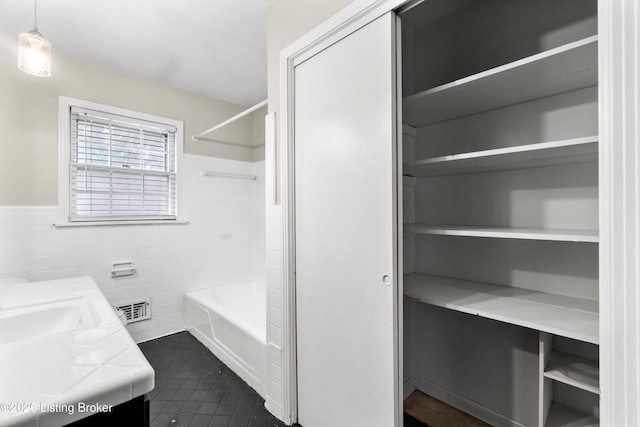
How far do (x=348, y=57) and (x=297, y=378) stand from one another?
5.42ft

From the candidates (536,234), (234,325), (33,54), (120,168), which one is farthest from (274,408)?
(120,168)

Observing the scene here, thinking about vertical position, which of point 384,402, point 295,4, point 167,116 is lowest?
point 384,402

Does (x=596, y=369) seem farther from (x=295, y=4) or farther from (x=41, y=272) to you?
(x=41, y=272)

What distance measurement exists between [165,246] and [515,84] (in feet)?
9.45

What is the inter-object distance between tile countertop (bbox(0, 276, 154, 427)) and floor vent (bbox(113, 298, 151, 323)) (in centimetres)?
177

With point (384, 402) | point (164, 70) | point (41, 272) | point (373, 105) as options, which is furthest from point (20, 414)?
point (164, 70)

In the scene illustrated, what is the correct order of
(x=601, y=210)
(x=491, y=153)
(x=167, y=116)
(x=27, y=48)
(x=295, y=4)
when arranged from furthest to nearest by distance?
1. (x=167, y=116)
2. (x=295, y=4)
3. (x=27, y=48)
4. (x=491, y=153)
5. (x=601, y=210)

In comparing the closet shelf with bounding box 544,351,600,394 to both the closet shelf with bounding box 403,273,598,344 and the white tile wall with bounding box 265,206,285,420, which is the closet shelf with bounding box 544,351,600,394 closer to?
the closet shelf with bounding box 403,273,598,344

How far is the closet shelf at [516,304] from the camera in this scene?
103 centimetres

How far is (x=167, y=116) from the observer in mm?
2799

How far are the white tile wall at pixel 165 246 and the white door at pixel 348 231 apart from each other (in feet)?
5.83

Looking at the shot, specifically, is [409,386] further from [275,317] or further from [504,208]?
[504,208]

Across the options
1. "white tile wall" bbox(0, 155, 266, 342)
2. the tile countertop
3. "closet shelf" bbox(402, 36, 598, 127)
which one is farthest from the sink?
"closet shelf" bbox(402, 36, 598, 127)

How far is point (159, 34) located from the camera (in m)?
2.01
